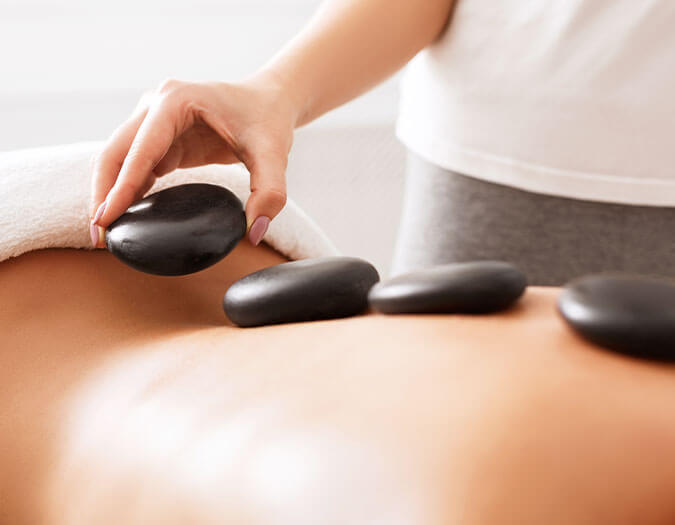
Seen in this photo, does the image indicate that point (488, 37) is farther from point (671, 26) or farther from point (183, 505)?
point (183, 505)

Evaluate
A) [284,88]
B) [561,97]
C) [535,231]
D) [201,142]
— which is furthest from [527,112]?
[201,142]

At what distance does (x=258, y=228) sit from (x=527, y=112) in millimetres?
526

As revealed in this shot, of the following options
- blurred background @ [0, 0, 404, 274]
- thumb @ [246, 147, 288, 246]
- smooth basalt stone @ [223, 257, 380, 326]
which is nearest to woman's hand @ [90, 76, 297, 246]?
thumb @ [246, 147, 288, 246]

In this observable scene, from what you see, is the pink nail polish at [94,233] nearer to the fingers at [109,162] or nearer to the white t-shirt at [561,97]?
the fingers at [109,162]

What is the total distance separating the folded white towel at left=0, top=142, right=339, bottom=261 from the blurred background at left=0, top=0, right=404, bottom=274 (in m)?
0.98

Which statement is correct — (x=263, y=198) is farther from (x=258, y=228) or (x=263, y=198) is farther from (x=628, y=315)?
(x=628, y=315)

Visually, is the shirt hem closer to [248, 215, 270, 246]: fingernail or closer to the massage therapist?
the massage therapist

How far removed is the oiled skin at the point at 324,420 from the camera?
0.36 meters

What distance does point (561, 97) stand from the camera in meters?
1.08

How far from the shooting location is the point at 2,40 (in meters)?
1.62

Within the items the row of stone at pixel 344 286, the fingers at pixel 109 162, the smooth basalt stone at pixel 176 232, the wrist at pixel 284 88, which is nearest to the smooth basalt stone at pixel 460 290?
the row of stone at pixel 344 286

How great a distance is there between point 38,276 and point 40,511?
0.20 m

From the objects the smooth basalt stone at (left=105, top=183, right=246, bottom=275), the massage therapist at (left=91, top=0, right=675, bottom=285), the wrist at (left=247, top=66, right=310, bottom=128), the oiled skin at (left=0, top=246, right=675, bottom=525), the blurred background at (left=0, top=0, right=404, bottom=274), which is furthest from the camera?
the blurred background at (left=0, top=0, right=404, bottom=274)

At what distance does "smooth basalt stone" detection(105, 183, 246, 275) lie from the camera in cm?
61
